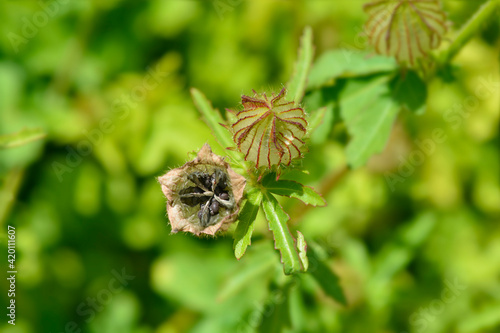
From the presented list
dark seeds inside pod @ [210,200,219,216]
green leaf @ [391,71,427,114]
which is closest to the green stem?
green leaf @ [391,71,427,114]

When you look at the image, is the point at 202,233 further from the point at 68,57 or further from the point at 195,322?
the point at 68,57

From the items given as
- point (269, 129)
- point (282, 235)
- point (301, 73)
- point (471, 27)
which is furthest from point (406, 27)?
point (282, 235)

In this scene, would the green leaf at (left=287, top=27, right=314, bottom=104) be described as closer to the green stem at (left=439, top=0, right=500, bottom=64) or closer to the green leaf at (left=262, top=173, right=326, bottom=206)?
the green leaf at (left=262, top=173, right=326, bottom=206)

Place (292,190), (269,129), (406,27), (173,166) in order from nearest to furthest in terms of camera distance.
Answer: (269,129) < (292,190) < (406,27) < (173,166)

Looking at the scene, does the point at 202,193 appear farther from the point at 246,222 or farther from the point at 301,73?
the point at 301,73

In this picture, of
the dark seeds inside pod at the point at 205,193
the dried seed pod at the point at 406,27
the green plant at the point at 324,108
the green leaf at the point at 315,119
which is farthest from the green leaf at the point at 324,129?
the dark seeds inside pod at the point at 205,193

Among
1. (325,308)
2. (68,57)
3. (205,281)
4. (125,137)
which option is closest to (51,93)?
(68,57)
